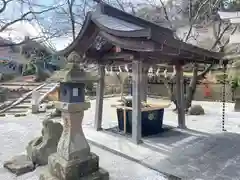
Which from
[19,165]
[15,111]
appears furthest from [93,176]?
[15,111]

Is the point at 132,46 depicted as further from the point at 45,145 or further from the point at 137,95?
the point at 45,145

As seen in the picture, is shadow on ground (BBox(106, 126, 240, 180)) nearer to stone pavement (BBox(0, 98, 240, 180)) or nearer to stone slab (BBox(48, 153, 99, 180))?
stone pavement (BBox(0, 98, 240, 180))

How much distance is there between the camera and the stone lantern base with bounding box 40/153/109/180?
9.77 ft

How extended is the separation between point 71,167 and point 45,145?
108 cm

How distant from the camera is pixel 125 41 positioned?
3777 mm

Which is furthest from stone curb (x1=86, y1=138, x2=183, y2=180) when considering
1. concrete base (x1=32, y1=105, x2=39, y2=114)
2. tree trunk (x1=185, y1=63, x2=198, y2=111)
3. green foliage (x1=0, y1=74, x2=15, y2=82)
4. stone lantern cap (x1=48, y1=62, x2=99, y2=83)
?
green foliage (x1=0, y1=74, x2=15, y2=82)

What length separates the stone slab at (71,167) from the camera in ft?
9.73

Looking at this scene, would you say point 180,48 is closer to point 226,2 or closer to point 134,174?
point 134,174

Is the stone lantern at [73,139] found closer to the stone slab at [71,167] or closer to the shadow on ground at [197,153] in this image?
the stone slab at [71,167]

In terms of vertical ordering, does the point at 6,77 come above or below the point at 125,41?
below

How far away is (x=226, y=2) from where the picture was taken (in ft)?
29.3

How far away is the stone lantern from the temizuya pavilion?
1034 mm

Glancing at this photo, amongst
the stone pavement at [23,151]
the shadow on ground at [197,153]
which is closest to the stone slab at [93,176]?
the stone pavement at [23,151]

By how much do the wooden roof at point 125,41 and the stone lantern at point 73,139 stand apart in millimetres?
1026
